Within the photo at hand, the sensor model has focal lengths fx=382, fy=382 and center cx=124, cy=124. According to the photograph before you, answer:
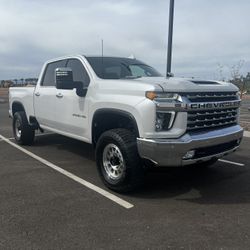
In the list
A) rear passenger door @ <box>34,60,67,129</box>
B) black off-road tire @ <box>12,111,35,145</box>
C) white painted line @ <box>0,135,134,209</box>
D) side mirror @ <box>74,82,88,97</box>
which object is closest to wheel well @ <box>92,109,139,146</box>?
side mirror @ <box>74,82,88,97</box>

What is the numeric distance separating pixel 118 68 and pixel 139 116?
1984 millimetres

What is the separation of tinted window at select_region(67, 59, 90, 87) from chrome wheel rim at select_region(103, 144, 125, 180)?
4.36 ft

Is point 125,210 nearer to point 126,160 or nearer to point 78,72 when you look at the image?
point 126,160

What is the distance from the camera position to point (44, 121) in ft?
25.5

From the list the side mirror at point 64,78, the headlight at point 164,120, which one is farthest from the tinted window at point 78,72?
the headlight at point 164,120

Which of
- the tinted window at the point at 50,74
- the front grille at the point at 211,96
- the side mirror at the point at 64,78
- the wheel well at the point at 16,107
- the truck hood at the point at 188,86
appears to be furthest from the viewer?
the wheel well at the point at 16,107

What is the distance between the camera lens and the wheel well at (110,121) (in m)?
5.12

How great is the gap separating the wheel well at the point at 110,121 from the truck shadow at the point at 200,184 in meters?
0.80

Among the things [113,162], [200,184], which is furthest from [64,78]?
[200,184]

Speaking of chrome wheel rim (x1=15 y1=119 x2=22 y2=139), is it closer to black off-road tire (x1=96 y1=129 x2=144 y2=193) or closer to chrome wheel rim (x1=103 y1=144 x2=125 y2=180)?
chrome wheel rim (x1=103 y1=144 x2=125 y2=180)

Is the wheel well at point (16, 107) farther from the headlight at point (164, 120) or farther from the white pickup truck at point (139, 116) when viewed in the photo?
the headlight at point (164, 120)

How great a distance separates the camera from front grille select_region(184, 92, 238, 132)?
4945mm

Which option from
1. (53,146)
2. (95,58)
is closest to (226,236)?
(95,58)

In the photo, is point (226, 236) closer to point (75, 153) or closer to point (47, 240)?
point (47, 240)
